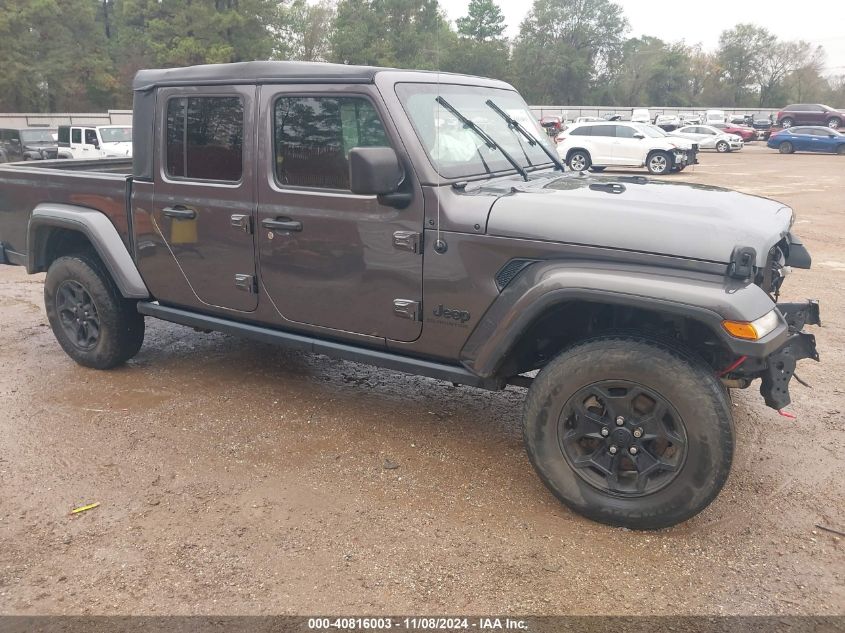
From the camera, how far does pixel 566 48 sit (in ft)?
93.1

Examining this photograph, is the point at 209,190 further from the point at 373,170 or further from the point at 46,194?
the point at 46,194

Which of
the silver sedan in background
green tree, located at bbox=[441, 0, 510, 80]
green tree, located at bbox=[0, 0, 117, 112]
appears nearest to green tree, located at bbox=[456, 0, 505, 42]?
green tree, located at bbox=[441, 0, 510, 80]

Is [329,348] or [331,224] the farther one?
[329,348]

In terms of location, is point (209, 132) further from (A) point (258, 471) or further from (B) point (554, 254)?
(B) point (554, 254)

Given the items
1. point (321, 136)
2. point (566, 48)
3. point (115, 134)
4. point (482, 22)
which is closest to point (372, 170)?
point (321, 136)

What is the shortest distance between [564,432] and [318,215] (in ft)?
5.60

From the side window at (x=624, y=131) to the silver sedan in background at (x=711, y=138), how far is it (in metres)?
12.9

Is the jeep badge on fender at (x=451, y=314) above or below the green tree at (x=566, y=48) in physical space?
below

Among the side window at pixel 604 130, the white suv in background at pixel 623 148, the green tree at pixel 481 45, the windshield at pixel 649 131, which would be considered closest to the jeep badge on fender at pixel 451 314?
the green tree at pixel 481 45

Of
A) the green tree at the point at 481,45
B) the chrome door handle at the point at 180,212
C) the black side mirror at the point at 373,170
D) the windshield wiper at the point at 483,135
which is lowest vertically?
the chrome door handle at the point at 180,212

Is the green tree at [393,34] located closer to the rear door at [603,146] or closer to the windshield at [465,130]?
the windshield at [465,130]

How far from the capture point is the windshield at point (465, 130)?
11.9 ft

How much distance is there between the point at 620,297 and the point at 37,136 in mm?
26883

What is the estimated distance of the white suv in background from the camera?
70.5 feet
